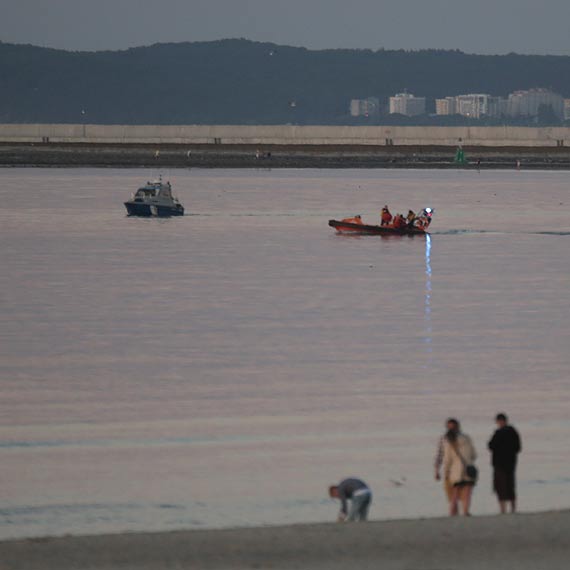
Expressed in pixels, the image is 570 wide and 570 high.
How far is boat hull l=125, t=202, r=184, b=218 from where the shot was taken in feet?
265

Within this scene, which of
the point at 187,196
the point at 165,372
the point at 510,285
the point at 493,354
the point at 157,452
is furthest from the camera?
the point at 187,196

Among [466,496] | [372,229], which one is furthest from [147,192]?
[466,496]

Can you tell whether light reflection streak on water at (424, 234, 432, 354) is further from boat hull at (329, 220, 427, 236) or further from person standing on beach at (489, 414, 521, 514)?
person standing on beach at (489, 414, 521, 514)

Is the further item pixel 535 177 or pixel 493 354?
pixel 535 177

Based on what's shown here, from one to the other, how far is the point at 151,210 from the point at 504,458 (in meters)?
64.6

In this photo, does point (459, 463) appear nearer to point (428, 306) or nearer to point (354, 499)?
point (354, 499)

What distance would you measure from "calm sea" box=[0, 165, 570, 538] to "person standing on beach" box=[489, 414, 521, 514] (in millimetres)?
1041

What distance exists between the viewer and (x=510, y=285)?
4344 cm

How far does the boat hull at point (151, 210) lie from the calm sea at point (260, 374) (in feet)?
62.8

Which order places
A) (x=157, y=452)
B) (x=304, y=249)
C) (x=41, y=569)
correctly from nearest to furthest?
1. (x=41, y=569)
2. (x=157, y=452)
3. (x=304, y=249)

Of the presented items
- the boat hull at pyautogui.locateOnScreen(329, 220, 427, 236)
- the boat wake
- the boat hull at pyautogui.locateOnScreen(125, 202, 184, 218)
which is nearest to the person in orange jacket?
the boat hull at pyautogui.locateOnScreen(329, 220, 427, 236)

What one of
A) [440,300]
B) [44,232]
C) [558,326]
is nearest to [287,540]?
[558,326]

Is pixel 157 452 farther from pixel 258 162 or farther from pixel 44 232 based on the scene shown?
pixel 258 162

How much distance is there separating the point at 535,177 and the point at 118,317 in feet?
375
